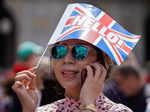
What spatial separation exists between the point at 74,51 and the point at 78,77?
0.18 m

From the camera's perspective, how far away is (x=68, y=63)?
3.40 metres

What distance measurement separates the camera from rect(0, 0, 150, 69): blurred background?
20703 mm

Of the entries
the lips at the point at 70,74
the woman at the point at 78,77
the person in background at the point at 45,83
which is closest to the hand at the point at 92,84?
the woman at the point at 78,77

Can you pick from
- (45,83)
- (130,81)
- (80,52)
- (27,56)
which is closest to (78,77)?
(80,52)

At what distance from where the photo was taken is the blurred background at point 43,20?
67.9ft

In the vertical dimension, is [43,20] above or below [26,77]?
below

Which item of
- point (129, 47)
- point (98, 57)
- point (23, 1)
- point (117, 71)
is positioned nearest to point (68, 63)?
point (98, 57)

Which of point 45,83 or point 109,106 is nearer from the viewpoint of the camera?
point 109,106

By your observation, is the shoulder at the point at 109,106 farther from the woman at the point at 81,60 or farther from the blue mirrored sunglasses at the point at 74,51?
the blue mirrored sunglasses at the point at 74,51

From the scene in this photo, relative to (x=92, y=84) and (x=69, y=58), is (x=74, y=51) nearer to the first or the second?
(x=69, y=58)

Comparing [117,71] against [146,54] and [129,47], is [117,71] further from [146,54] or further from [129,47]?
[146,54]

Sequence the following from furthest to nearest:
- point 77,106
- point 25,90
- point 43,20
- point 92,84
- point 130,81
Result: point 43,20, point 130,81, point 25,90, point 77,106, point 92,84

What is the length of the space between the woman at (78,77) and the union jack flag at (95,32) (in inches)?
3.5

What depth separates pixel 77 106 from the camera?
3455 millimetres
